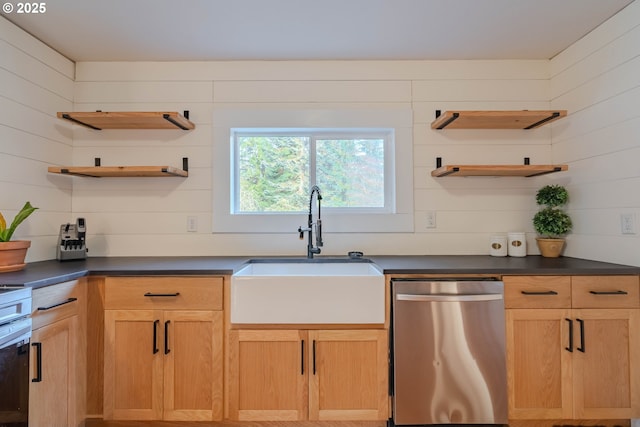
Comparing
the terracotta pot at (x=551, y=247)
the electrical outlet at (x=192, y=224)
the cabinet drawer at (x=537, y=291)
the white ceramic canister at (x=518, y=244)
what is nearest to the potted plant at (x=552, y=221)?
the terracotta pot at (x=551, y=247)

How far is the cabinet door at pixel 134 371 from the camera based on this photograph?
5.79ft

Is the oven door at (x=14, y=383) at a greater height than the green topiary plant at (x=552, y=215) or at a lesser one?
lesser

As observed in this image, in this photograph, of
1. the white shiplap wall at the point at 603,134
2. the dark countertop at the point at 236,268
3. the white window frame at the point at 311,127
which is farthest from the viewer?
the white window frame at the point at 311,127

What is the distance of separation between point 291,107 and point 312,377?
67.8 inches

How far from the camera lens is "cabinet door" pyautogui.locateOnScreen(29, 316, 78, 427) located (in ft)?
4.90

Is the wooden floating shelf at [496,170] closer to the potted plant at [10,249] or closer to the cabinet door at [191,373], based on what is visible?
the cabinet door at [191,373]

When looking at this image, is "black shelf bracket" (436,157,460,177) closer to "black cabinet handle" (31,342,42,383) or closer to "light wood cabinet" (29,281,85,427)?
"light wood cabinet" (29,281,85,427)

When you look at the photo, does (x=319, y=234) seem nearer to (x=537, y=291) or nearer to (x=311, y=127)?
(x=311, y=127)

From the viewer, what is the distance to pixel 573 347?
1.75 metres

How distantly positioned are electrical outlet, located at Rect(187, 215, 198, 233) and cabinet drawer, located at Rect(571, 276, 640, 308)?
226 cm

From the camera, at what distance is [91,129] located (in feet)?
7.89

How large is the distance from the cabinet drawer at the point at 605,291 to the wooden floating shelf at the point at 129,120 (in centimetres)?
244

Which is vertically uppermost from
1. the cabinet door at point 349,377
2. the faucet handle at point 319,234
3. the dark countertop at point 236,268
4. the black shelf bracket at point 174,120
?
the black shelf bracket at point 174,120

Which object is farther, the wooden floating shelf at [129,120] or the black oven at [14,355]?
the wooden floating shelf at [129,120]
